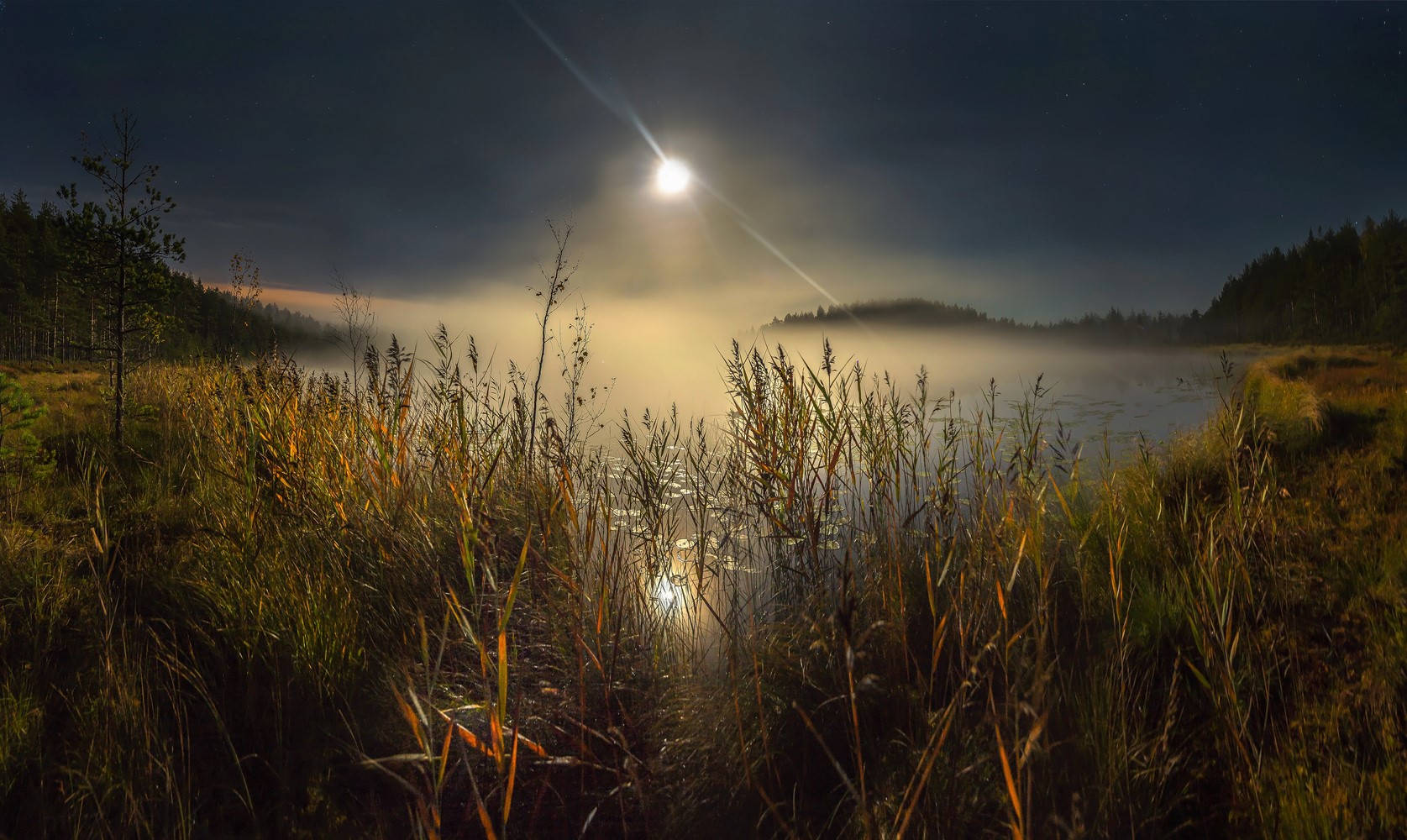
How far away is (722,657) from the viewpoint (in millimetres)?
2660

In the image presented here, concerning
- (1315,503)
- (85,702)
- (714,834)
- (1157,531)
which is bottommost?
(714,834)

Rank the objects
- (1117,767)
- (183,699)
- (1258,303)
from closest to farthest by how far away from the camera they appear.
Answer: (1117,767) → (183,699) → (1258,303)

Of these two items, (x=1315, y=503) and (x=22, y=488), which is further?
(x=22, y=488)

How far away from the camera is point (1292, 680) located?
1.93m

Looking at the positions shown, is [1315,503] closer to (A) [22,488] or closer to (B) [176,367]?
(A) [22,488]

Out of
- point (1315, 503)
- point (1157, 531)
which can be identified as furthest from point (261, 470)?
point (1315, 503)

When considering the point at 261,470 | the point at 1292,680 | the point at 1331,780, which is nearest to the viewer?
the point at 1331,780

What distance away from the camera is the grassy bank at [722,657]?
5.16 feet

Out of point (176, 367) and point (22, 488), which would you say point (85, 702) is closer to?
point (22, 488)

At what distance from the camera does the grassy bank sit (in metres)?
1.57

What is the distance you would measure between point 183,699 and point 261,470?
2.75 metres

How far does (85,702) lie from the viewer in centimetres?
206

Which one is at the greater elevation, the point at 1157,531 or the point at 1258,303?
the point at 1258,303

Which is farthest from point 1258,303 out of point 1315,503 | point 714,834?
point 714,834
